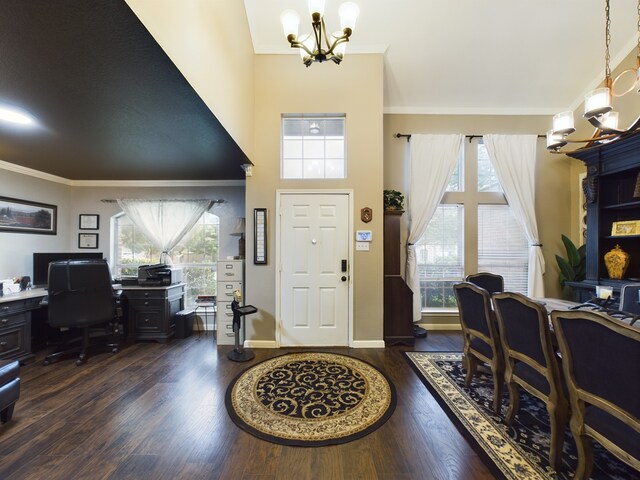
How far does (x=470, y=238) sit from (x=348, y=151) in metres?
2.47

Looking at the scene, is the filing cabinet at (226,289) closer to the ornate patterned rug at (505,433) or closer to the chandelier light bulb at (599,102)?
the ornate patterned rug at (505,433)

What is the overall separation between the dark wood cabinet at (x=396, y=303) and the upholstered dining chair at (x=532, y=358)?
1.54m

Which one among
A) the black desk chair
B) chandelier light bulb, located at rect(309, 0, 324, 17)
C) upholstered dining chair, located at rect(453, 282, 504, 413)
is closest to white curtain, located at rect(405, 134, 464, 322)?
upholstered dining chair, located at rect(453, 282, 504, 413)

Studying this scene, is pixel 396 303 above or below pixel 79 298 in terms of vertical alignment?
below

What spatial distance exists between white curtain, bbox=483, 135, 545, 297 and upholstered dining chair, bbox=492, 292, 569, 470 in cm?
274

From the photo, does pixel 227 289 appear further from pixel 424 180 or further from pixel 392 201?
pixel 424 180

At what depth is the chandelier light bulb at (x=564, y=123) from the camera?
215 cm

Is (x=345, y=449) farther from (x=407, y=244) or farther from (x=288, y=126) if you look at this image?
(x=288, y=126)

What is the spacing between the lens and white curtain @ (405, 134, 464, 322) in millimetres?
3932

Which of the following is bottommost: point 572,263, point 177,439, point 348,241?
point 177,439

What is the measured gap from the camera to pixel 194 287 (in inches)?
171

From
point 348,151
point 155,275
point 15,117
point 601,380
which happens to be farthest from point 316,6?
point 155,275

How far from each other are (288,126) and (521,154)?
3.68 metres

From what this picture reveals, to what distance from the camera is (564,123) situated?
2.19 metres
